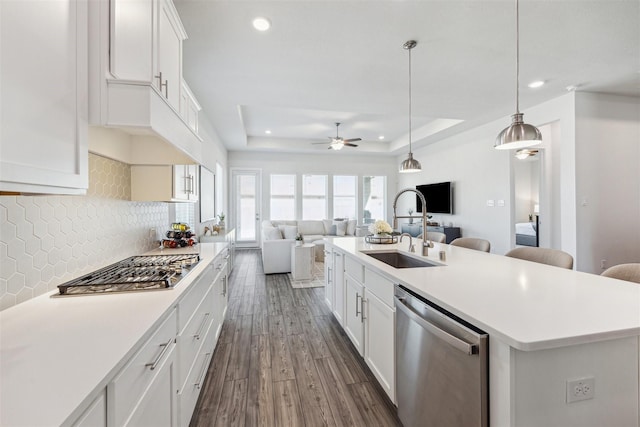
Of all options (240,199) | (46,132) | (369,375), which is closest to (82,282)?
(46,132)

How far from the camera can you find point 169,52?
1569 millimetres

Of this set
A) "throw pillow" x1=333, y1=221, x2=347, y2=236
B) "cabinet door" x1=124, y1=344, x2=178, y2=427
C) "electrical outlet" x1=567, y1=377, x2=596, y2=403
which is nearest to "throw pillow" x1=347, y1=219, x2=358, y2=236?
"throw pillow" x1=333, y1=221, x2=347, y2=236

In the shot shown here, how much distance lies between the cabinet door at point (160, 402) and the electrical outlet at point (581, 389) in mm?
1353

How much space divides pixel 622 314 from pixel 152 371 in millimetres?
1672

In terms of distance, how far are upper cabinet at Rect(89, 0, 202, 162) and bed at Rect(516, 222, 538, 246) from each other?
22.2 feet

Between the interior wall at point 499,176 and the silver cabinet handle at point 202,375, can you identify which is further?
the interior wall at point 499,176

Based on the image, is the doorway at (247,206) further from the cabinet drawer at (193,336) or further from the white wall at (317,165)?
the cabinet drawer at (193,336)

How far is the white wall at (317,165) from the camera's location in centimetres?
759

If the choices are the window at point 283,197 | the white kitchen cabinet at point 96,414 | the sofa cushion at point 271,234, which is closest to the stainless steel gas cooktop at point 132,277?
the white kitchen cabinet at point 96,414

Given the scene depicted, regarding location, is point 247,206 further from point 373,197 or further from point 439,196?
point 439,196

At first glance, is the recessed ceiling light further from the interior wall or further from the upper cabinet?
the interior wall

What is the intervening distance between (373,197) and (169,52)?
7363 millimetres

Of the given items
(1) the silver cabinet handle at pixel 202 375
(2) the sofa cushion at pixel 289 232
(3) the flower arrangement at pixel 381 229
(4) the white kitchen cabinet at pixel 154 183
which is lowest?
(1) the silver cabinet handle at pixel 202 375

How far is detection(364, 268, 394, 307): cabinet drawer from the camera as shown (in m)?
1.59
